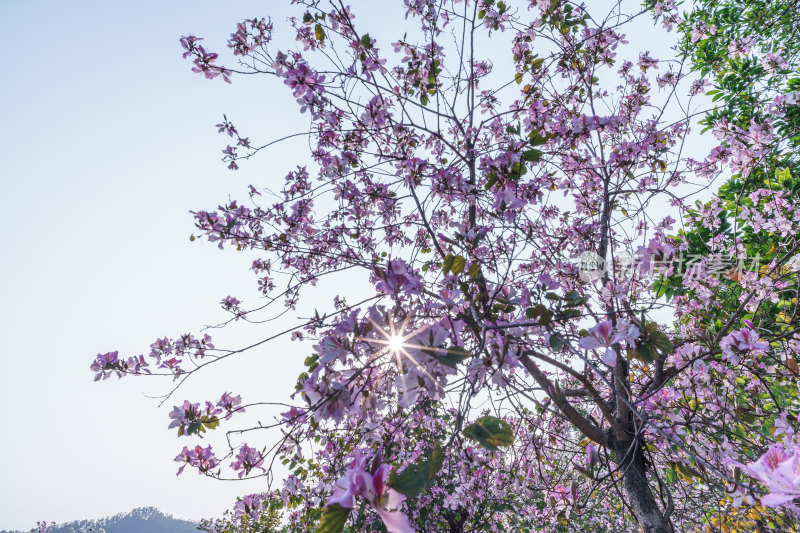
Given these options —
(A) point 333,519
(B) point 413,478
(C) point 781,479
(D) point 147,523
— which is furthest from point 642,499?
(D) point 147,523

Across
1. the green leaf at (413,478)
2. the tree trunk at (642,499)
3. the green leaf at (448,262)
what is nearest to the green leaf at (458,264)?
the green leaf at (448,262)

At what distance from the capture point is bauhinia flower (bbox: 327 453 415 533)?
81 cm

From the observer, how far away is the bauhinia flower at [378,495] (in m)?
0.81

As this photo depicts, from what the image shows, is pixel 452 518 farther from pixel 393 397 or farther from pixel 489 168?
pixel 489 168

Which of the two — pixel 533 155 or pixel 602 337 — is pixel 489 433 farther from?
pixel 533 155

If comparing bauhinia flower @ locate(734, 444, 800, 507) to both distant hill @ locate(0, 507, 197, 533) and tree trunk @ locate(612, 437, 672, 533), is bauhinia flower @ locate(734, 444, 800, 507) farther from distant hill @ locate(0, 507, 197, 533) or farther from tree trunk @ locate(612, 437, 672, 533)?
distant hill @ locate(0, 507, 197, 533)

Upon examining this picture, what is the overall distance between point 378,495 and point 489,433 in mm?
387

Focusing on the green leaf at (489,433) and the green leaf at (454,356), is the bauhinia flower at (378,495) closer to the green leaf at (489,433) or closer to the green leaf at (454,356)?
the green leaf at (489,433)

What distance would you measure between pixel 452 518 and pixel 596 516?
4.42m

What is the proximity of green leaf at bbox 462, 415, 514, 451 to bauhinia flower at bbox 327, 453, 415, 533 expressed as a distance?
30cm

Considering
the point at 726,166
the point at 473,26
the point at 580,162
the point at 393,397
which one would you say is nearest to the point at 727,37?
the point at 726,166

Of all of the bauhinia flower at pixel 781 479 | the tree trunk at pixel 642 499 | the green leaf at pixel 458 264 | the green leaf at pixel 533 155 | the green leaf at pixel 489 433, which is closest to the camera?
the bauhinia flower at pixel 781 479

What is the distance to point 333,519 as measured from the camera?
0.79 meters

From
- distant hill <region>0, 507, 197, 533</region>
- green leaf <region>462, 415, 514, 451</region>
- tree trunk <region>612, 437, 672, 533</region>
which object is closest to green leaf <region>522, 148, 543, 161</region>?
green leaf <region>462, 415, 514, 451</region>
